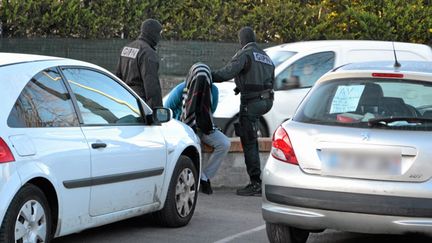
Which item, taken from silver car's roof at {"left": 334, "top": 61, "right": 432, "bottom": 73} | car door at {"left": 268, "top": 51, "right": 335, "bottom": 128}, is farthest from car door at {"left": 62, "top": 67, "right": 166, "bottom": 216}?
car door at {"left": 268, "top": 51, "right": 335, "bottom": 128}

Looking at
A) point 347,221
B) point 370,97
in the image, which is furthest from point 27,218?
point 370,97

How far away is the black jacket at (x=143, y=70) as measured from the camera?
344 inches

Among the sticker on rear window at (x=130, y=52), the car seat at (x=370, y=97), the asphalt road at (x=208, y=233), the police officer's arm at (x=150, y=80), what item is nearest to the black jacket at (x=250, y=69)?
the police officer's arm at (x=150, y=80)

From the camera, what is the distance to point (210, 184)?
31.4 ft

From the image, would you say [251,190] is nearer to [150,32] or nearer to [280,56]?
[150,32]

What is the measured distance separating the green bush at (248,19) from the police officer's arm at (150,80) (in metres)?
10.4

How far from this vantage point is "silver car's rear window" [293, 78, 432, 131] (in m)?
6.11

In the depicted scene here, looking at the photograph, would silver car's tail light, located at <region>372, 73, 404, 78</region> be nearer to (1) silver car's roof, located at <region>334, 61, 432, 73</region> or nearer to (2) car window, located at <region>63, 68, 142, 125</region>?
(1) silver car's roof, located at <region>334, 61, 432, 73</region>

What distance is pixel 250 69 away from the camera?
936 centimetres

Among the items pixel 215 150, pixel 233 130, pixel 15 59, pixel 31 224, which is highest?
pixel 15 59

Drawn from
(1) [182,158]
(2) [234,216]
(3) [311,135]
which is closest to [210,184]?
(2) [234,216]

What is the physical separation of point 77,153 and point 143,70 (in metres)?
3.01

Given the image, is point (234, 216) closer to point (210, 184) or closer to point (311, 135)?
point (210, 184)

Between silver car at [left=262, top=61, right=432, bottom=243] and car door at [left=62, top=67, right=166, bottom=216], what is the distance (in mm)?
1117
